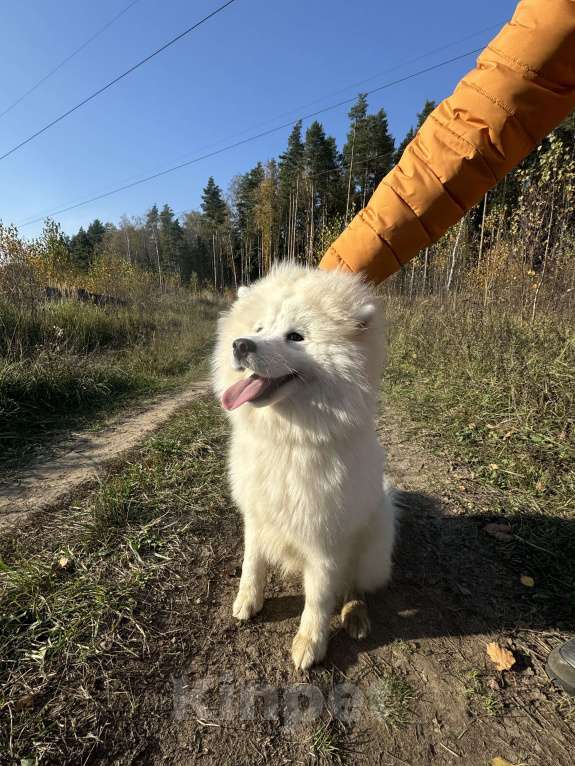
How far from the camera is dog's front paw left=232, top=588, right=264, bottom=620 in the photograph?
183 centimetres

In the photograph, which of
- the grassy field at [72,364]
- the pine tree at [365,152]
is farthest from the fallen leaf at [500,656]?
the pine tree at [365,152]

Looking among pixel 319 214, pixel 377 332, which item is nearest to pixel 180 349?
pixel 377 332

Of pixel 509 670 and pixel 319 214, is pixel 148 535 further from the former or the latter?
pixel 319 214

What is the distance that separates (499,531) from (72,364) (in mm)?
5230

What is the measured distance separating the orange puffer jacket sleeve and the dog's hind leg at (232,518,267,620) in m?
1.48

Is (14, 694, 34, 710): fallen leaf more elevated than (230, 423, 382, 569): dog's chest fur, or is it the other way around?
(230, 423, 382, 569): dog's chest fur

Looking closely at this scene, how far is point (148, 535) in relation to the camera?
88.3 inches

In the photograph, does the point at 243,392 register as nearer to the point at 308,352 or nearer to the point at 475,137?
the point at 308,352

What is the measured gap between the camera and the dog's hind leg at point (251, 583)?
1.84 metres

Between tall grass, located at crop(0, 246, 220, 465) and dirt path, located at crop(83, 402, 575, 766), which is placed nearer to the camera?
dirt path, located at crop(83, 402, 575, 766)

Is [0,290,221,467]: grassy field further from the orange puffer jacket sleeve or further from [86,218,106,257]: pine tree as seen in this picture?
[86,218,106,257]: pine tree

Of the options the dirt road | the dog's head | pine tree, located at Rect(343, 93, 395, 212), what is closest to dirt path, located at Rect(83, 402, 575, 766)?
the dirt road

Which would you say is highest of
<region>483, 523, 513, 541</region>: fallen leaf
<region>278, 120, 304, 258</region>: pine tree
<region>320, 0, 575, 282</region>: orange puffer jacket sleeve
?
<region>278, 120, 304, 258</region>: pine tree

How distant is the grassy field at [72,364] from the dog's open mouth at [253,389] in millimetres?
2711
